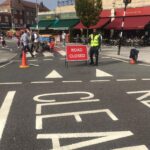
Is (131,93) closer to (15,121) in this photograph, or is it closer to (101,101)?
(101,101)

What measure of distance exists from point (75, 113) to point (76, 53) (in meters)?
9.78

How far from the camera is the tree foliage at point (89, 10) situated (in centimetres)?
3672

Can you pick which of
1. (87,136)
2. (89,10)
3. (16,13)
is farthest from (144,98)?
(16,13)

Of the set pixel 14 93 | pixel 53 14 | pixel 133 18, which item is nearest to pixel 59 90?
pixel 14 93

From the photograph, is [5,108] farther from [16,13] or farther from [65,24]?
[16,13]

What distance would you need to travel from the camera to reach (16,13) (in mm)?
108875

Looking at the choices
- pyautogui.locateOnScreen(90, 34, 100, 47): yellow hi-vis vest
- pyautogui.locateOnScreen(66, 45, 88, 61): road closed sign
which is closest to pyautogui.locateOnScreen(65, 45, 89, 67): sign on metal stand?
pyautogui.locateOnScreen(66, 45, 88, 61): road closed sign

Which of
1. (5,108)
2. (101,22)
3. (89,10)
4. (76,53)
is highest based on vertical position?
(89,10)

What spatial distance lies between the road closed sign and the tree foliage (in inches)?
782

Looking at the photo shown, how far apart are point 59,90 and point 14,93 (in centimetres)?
130

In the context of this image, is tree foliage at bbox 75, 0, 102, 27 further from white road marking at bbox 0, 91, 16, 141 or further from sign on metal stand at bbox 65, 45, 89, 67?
white road marking at bbox 0, 91, 16, 141

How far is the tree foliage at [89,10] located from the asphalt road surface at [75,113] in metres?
24.5

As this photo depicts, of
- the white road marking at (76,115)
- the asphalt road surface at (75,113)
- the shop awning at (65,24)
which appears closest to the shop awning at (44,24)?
the shop awning at (65,24)

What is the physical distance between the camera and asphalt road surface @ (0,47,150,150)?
5.78 m
